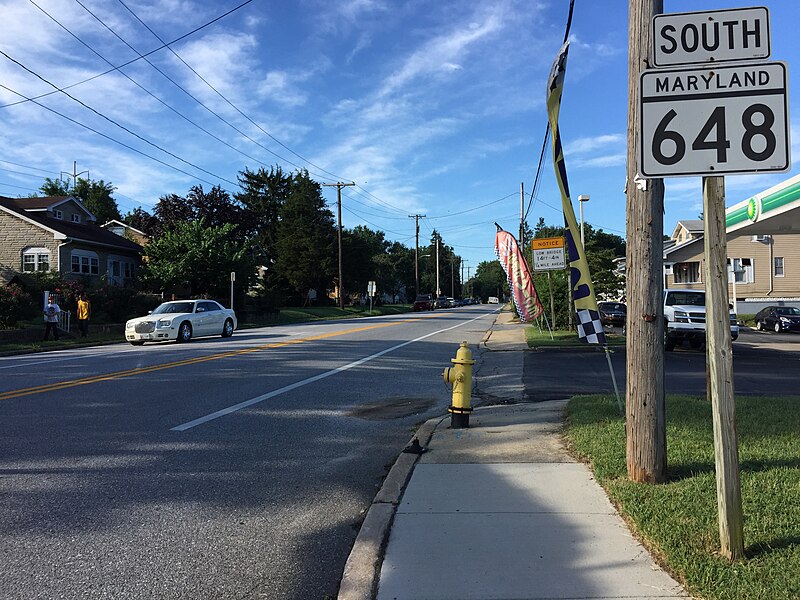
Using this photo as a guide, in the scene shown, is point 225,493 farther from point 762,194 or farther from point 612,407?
point 762,194

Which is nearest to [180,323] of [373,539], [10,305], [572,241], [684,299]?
[10,305]

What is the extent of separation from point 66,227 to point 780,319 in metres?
39.2

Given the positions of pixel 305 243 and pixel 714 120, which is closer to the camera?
pixel 714 120

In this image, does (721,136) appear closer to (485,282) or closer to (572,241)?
(572,241)

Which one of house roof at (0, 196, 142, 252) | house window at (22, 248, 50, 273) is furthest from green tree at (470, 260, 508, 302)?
house window at (22, 248, 50, 273)

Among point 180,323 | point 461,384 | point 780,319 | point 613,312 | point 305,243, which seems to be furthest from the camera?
point 305,243

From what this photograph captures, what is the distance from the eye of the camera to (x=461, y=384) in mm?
7594

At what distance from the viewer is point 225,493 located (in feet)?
18.2

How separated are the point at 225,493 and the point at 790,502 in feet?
14.3

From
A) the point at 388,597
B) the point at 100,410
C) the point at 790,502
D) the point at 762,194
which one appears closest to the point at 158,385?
the point at 100,410

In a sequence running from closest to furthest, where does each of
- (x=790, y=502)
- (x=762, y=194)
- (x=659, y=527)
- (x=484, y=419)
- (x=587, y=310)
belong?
(x=659, y=527) < (x=790, y=502) < (x=587, y=310) < (x=484, y=419) < (x=762, y=194)

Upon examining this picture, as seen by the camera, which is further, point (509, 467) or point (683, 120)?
point (509, 467)

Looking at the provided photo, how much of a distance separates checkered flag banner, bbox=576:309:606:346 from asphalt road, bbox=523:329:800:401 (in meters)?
2.19

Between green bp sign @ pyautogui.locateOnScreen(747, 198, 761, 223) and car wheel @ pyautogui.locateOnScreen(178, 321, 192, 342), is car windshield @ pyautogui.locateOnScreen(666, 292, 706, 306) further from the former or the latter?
car wheel @ pyautogui.locateOnScreen(178, 321, 192, 342)
